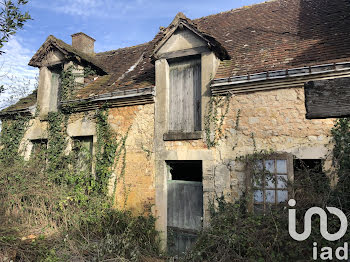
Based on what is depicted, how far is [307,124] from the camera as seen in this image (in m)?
4.99

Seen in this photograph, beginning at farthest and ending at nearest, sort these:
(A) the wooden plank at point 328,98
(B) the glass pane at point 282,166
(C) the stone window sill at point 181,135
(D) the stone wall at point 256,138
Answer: (C) the stone window sill at point 181,135, (B) the glass pane at point 282,166, (D) the stone wall at point 256,138, (A) the wooden plank at point 328,98

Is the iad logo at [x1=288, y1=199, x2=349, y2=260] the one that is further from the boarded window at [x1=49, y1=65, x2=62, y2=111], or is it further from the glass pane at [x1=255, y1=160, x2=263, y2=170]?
the boarded window at [x1=49, y1=65, x2=62, y2=111]

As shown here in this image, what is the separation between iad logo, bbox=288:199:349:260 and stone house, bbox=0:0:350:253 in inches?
24.4

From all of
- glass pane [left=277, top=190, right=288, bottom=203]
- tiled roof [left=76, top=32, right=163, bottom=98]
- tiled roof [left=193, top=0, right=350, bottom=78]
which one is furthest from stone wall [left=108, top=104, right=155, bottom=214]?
glass pane [left=277, top=190, right=288, bottom=203]

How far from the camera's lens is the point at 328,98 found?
1.84 m

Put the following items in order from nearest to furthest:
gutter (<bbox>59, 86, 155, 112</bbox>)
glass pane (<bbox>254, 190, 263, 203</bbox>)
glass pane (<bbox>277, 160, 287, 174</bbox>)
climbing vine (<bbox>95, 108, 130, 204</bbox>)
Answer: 1. glass pane (<bbox>277, 160, 287, 174</bbox>)
2. glass pane (<bbox>254, 190, 263, 203</bbox>)
3. gutter (<bbox>59, 86, 155, 112</bbox>)
4. climbing vine (<bbox>95, 108, 130, 204</bbox>)

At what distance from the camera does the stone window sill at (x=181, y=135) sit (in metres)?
5.94

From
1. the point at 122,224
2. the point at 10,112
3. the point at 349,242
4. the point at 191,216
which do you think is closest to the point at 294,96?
the point at 349,242

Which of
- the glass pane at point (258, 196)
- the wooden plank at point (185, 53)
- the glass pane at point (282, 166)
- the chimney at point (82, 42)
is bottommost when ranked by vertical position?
the glass pane at point (258, 196)

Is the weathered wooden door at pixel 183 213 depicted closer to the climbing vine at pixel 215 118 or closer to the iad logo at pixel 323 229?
the climbing vine at pixel 215 118

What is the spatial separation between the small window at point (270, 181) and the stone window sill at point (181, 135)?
4.69 feet

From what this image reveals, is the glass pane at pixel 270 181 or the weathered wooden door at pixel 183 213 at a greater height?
the glass pane at pixel 270 181

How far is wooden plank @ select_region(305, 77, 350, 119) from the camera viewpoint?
70.7 inches

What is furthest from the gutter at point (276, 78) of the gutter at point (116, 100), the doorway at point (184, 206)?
the doorway at point (184, 206)
